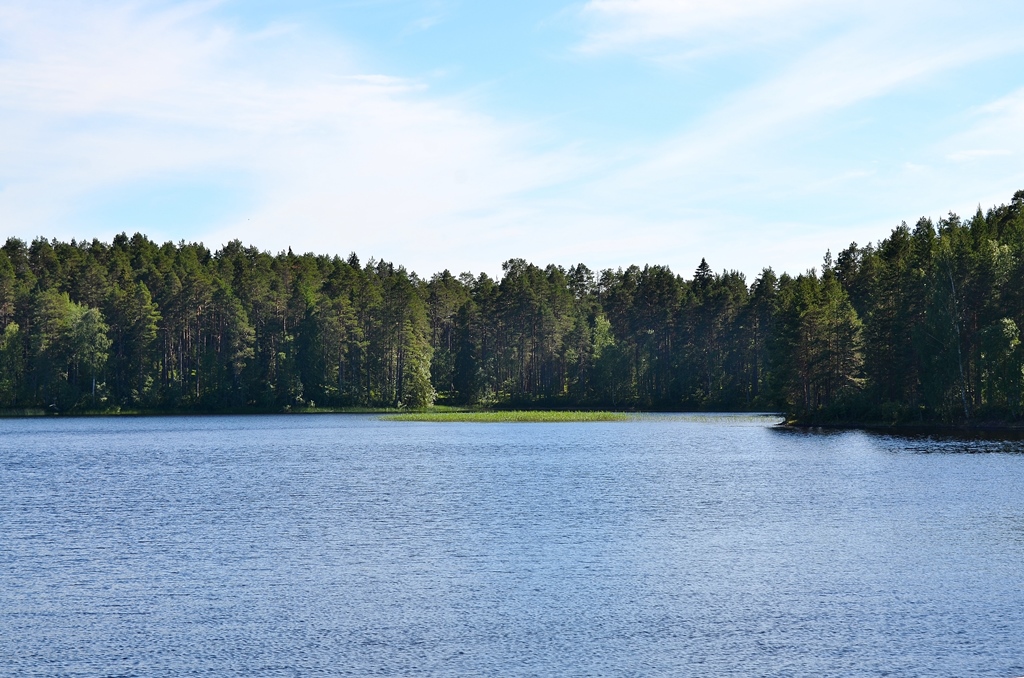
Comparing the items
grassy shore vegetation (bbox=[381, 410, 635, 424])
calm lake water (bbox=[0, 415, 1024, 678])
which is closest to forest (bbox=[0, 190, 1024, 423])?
grassy shore vegetation (bbox=[381, 410, 635, 424])

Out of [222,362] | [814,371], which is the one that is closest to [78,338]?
[222,362]

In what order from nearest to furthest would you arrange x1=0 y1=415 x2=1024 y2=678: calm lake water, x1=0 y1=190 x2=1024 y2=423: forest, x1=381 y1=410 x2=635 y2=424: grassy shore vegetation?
x1=0 y1=415 x2=1024 y2=678: calm lake water
x1=381 y1=410 x2=635 y2=424: grassy shore vegetation
x1=0 y1=190 x2=1024 y2=423: forest

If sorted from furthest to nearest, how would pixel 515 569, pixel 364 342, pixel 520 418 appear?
pixel 364 342 → pixel 520 418 → pixel 515 569

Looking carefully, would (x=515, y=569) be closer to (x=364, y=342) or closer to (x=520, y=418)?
(x=520, y=418)

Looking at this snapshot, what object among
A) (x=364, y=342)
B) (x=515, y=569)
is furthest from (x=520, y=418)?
(x=515, y=569)

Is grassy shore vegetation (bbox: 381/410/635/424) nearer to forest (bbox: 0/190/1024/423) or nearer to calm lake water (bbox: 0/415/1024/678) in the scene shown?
forest (bbox: 0/190/1024/423)

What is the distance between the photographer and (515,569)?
34.8 meters

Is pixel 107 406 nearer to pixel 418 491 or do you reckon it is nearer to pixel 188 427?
Answer: pixel 188 427

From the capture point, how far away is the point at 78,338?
156m

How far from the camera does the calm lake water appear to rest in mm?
25141

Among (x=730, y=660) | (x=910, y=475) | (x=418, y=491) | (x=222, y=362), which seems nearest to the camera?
(x=730, y=660)

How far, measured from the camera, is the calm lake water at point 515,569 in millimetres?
25141

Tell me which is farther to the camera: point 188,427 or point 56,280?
point 56,280

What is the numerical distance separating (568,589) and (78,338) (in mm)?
141684
